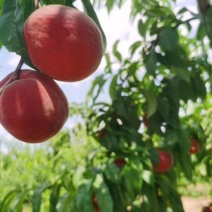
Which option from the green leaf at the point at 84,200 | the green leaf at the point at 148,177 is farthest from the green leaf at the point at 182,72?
the green leaf at the point at 84,200

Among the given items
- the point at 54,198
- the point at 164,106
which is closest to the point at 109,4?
the point at 164,106

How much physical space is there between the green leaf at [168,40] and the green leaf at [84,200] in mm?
487

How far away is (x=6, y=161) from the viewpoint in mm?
5461

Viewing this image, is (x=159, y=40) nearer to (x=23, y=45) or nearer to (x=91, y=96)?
(x=91, y=96)

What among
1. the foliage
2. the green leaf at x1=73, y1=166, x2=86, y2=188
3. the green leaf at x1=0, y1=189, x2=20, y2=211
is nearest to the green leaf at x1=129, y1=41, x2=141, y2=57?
the foliage

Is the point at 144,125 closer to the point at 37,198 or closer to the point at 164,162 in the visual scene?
the point at 164,162

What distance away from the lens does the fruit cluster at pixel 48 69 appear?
Result: 1.74 ft

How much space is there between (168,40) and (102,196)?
0.53 meters

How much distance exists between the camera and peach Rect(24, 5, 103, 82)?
1.73 feet

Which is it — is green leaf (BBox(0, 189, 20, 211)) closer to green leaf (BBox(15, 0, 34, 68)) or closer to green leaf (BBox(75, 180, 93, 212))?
green leaf (BBox(75, 180, 93, 212))

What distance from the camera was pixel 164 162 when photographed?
195 cm

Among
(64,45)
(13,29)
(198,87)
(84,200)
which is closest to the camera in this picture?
(64,45)

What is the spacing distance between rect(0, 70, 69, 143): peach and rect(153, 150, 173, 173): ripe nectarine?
52.2 inches

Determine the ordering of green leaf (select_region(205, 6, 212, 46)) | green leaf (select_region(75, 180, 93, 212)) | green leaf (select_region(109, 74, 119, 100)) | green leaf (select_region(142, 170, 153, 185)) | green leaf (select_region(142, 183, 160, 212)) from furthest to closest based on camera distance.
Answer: green leaf (select_region(109, 74, 119, 100)) < green leaf (select_region(142, 183, 160, 212)) < green leaf (select_region(142, 170, 153, 185)) < green leaf (select_region(75, 180, 93, 212)) < green leaf (select_region(205, 6, 212, 46))
